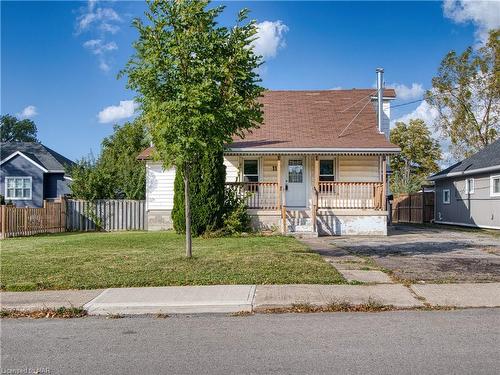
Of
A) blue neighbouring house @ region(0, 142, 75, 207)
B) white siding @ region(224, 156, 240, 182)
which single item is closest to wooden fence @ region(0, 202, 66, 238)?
white siding @ region(224, 156, 240, 182)

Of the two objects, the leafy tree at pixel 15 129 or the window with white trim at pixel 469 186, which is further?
the leafy tree at pixel 15 129

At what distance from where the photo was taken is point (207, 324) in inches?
252

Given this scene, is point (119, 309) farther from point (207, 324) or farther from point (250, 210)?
point (250, 210)

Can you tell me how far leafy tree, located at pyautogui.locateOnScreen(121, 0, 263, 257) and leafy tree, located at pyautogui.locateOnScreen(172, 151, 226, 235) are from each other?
281 inches

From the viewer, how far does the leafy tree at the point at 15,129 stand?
80.2m

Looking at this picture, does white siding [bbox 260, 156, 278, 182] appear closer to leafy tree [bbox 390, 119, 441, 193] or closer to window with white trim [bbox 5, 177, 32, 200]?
window with white trim [bbox 5, 177, 32, 200]

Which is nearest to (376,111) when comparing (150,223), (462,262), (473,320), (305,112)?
(305,112)

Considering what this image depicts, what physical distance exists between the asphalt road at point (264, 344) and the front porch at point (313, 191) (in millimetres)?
11739

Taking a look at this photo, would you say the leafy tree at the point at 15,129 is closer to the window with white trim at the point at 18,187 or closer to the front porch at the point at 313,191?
the window with white trim at the point at 18,187

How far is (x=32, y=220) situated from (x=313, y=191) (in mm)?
11466

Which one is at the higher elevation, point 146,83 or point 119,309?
point 146,83

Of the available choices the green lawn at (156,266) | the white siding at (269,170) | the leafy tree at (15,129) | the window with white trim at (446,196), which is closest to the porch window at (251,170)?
the white siding at (269,170)

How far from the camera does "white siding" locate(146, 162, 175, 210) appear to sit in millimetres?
21266

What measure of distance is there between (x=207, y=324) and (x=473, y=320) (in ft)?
11.5
